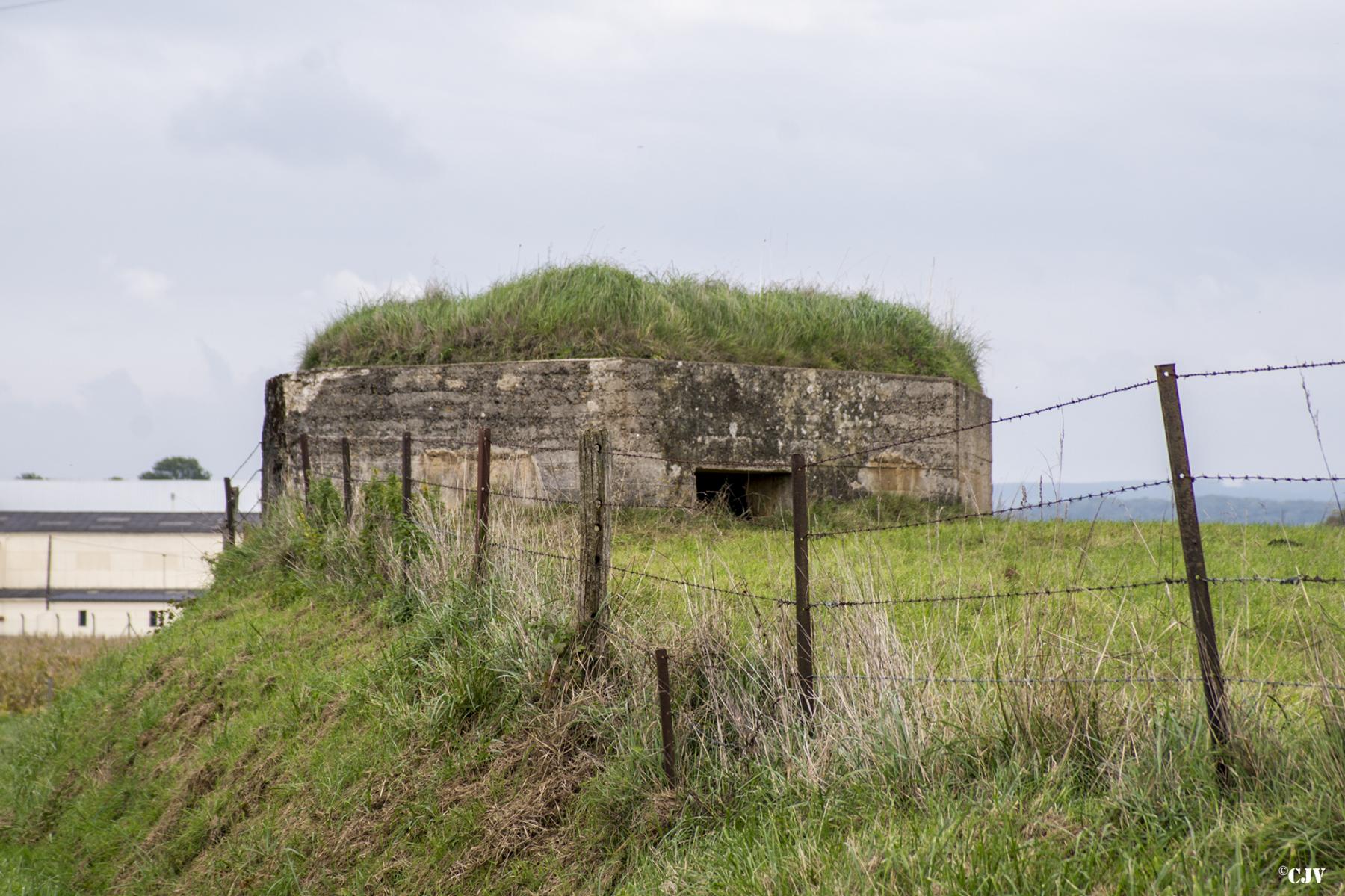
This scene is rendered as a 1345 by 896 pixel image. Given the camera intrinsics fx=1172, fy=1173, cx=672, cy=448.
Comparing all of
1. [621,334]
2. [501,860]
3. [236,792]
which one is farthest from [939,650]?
[621,334]

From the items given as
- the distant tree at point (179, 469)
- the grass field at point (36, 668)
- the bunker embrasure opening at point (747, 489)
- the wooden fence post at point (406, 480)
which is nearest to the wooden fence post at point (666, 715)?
the wooden fence post at point (406, 480)

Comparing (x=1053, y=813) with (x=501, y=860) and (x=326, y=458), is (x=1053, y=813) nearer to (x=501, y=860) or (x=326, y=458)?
(x=501, y=860)

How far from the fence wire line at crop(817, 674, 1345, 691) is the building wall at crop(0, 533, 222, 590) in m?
35.9

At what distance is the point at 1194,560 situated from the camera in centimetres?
376

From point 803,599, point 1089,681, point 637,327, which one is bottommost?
point 1089,681

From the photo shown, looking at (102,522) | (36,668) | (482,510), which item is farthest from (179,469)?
(482,510)

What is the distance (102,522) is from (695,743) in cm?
3843

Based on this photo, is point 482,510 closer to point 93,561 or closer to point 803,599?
point 803,599

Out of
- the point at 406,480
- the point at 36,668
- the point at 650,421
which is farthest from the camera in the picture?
the point at 36,668

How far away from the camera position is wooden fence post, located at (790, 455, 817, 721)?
4762 millimetres

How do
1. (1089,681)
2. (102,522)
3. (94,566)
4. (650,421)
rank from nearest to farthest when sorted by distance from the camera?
(1089,681) → (650,421) → (94,566) → (102,522)

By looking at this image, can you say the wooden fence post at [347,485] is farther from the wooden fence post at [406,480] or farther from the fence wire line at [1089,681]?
the fence wire line at [1089,681]

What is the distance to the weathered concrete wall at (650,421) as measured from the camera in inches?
408

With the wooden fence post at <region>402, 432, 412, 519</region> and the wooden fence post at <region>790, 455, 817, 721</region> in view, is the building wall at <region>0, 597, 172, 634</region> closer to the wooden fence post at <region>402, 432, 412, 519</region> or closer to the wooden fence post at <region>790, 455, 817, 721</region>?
the wooden fence post at <region>402, 432, 412, 519</region>
